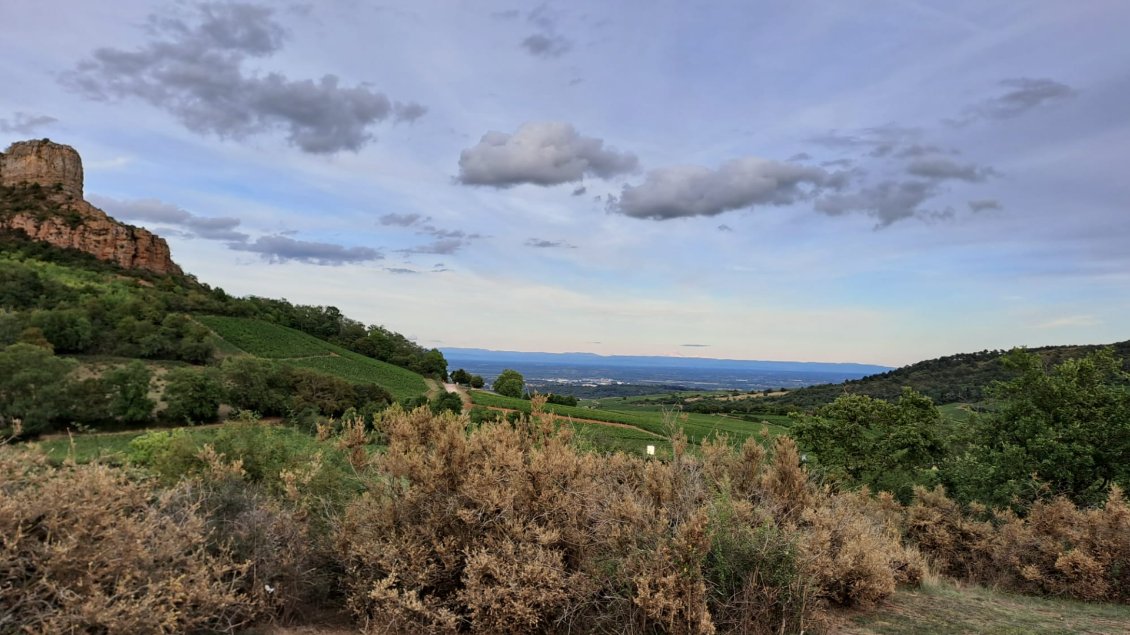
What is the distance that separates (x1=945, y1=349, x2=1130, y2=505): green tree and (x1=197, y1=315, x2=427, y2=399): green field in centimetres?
6052

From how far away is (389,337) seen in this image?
109812 mm

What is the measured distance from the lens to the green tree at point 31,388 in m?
43.3

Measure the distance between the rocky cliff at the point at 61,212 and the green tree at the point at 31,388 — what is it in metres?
92.7

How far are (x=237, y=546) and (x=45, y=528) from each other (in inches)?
60.9

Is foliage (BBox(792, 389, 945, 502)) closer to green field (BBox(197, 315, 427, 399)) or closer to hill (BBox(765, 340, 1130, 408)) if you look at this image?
hill (BBox(765, 340, 1130, 408))

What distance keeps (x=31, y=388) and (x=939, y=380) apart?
3812 inches

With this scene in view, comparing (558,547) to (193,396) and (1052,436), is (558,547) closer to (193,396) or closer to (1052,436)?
(1052,436)

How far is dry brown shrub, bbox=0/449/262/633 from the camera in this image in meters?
4.13

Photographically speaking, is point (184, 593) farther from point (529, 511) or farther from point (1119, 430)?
Result: point (1119, 430)

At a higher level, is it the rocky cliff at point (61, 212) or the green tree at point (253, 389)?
the rocky cliff at point (61, 212)

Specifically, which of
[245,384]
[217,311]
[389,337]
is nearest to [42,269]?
[217,311]

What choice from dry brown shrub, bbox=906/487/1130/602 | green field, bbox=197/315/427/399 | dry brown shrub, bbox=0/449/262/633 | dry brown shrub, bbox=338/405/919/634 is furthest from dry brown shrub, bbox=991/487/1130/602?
green field, bbox=197/315/427/399

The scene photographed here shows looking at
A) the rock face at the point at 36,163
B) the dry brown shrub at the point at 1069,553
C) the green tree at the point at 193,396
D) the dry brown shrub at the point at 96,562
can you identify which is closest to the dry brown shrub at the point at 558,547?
the dry brown shrub at the point at 96,562

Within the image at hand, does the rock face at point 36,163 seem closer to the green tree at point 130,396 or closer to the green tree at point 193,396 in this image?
the green tree at point 130,396
